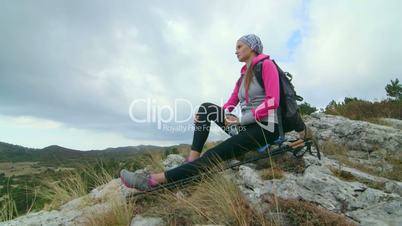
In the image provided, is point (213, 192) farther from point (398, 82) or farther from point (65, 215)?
point (398, 82)

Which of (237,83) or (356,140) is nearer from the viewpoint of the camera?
(237,83)

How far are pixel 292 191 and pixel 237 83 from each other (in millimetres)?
2033

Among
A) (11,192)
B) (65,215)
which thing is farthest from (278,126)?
(11,192)

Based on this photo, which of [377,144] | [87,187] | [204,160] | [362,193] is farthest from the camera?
[377,144]

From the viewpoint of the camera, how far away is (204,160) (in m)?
4.45

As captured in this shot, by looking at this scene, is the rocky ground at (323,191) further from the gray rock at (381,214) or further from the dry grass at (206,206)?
the dry grass at (206,206)

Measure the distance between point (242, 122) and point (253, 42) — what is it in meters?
1.16

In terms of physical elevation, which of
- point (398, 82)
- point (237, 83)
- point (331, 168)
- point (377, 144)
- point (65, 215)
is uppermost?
point (398, 82)

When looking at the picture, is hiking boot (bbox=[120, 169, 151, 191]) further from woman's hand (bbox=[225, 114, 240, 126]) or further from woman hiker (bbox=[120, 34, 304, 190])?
woman's hand (bbox=[225, 114, 240, 126])

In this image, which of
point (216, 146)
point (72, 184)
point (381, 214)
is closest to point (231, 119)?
point (216, 146)

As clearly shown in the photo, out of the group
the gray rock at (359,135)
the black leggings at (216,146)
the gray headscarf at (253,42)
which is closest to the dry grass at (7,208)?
the black leggings at (216,146)

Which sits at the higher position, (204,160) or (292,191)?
(204,160)

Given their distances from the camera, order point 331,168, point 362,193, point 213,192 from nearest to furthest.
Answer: point 213,192 → point 362,193 → point 331,168

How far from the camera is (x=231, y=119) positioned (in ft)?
16.3
